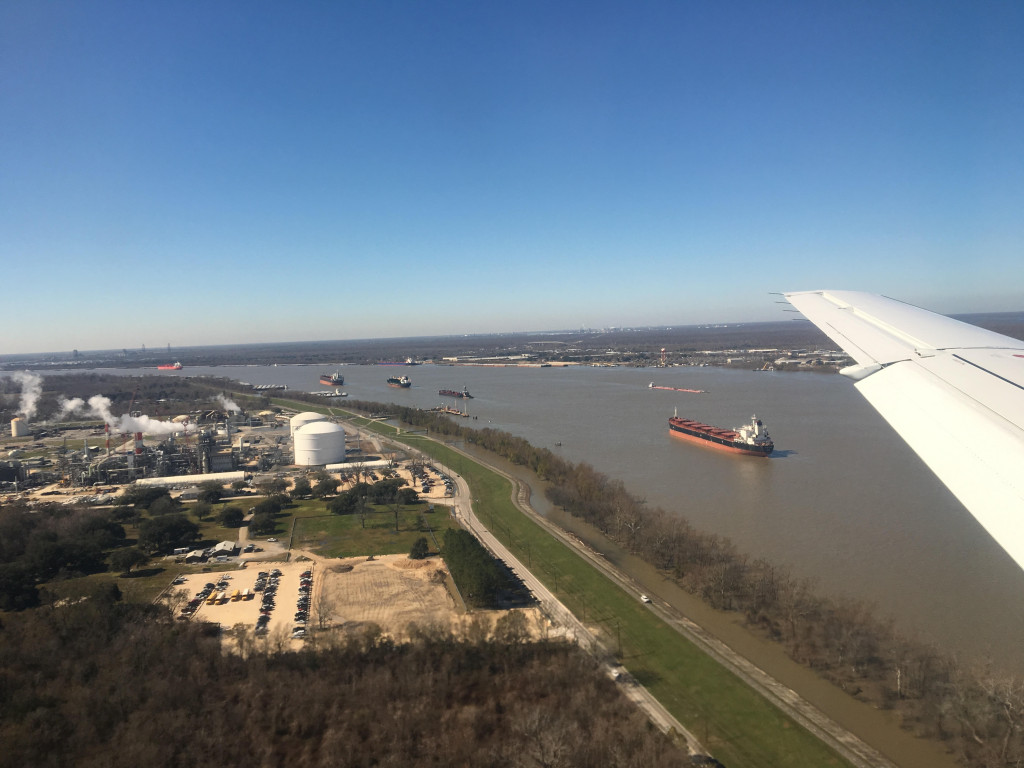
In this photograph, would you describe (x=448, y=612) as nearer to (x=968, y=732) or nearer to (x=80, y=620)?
(x=80, y=620)

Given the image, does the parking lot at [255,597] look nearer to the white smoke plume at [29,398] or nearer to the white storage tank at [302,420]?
the white storage tank at [302,420]

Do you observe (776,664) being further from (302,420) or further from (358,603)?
(302,420)

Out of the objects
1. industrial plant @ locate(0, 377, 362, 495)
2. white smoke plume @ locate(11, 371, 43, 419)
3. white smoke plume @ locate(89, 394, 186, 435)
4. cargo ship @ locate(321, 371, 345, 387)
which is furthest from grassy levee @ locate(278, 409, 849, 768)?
cargo ship @ locate(321, 371, 345, 387)

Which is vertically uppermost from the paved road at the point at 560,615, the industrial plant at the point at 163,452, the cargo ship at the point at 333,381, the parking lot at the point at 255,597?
the cargo ship at the point at 333,381

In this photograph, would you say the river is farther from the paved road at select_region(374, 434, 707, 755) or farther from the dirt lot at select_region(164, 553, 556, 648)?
the dirt lot at select_region(164, 553, 556, 648)

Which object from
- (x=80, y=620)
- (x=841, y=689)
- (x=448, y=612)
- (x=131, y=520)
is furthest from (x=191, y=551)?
(x=841, y=689)

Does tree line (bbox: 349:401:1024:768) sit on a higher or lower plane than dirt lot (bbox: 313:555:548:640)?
higher

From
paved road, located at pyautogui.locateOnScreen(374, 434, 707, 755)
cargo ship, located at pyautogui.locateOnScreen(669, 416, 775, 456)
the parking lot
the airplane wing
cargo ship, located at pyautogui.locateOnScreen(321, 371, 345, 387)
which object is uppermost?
the airplane wing

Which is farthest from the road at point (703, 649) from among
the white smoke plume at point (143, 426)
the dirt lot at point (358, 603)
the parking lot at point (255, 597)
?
the white smoke plume at point (143, 426)
